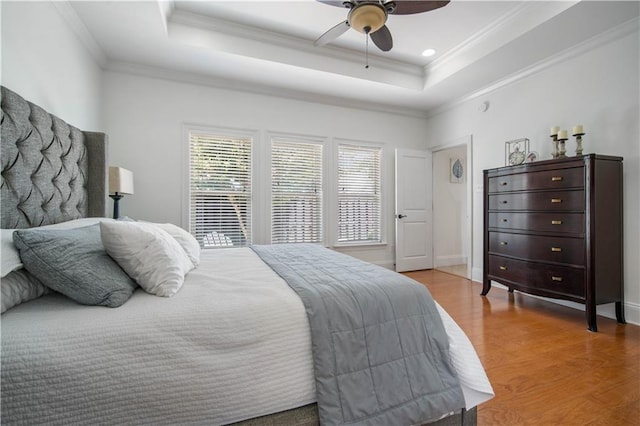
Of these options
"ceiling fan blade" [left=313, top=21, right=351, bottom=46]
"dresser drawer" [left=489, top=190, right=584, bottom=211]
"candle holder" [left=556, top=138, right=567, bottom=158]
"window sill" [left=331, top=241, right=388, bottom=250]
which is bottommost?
"window sill" [left=331, top=241, right=388, bottom=250]

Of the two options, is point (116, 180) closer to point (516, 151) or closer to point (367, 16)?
point (367, 16)

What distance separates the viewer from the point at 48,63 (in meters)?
2.18

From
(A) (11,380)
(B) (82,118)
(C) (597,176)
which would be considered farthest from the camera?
(B) (82,118)

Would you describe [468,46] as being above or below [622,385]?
above

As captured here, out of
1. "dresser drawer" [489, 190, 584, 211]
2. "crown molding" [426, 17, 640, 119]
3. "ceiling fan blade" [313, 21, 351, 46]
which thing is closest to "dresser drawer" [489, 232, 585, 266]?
"dresser drawer" [489, 190, 584, 211]

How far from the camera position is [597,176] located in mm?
2527

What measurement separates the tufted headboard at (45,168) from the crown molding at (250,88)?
157 centimetres

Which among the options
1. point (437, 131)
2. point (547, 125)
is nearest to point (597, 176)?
point (547, 125)

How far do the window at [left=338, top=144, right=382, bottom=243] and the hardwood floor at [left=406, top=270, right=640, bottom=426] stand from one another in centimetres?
182

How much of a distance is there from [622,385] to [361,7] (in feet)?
9.50

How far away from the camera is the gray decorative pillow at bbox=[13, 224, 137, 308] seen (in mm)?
1035

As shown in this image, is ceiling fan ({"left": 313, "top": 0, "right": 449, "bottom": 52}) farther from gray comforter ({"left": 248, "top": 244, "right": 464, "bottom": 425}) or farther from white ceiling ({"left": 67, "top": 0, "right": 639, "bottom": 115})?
gray comforter ({"left": 248, "top": 244, "right": 464, "bottom": 425})

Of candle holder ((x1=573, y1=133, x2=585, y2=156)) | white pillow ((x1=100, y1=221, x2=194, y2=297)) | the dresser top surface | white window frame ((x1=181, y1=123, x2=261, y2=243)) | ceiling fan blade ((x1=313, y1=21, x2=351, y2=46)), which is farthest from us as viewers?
white window frame ((x1=181, y1=123, x2=261, y2=243))

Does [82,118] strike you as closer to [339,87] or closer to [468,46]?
[339,87]
